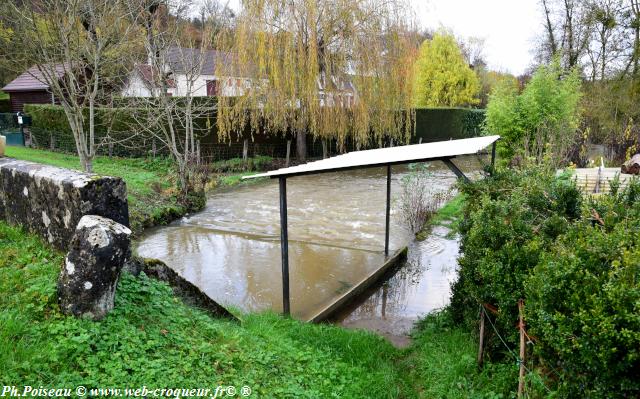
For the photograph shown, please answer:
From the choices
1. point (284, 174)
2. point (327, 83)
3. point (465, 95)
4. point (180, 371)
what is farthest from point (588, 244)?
point (465, 95)

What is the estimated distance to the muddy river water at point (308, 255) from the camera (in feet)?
19.7

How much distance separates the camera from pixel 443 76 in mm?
28359

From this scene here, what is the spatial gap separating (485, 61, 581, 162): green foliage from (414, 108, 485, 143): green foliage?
11775 millimetres

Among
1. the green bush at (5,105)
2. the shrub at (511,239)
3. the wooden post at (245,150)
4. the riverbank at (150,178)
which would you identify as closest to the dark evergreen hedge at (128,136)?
the wooden post at (245,150)

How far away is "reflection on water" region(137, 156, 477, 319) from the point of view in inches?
249

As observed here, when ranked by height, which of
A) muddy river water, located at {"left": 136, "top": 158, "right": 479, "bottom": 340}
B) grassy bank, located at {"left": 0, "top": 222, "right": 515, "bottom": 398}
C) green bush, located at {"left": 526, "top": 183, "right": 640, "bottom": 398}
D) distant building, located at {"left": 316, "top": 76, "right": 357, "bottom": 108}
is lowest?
muddy river water, located at {"left": 136, "top": 158, "right": 479, "bottom": 340}

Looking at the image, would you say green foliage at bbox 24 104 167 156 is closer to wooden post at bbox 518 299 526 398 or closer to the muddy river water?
the muddy river water

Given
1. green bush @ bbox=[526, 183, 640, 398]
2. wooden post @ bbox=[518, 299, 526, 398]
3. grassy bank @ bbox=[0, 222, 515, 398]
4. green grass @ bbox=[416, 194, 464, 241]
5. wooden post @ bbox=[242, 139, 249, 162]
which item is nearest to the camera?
green bush @ bbox=[526, 183, 640, 398]

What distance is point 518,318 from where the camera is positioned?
3.01m

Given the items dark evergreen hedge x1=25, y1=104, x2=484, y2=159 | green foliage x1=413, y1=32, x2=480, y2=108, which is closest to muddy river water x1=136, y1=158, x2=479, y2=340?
dark evergreen hedge x1=25, y1=104, x2=484, y2=159

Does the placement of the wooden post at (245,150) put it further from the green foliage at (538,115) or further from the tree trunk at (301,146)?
the green foliage at (538,115)

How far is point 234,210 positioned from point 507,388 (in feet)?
29.0

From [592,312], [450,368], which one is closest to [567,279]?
[592,312]

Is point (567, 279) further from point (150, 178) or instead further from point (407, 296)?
point (150, 178)
